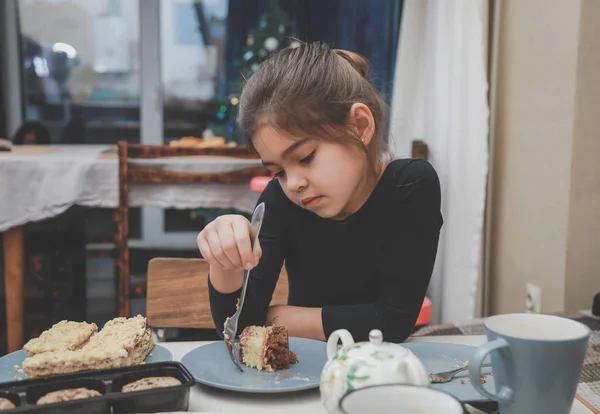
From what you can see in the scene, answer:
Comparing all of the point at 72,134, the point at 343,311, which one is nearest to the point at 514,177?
the point at 343,311

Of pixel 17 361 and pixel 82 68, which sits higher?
pixel 82 68

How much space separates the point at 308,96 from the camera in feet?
3.29

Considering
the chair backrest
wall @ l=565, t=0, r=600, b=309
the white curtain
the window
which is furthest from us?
the window

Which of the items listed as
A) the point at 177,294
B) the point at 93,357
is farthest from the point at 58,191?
the point at 93,357

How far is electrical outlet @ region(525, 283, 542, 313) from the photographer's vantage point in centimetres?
199

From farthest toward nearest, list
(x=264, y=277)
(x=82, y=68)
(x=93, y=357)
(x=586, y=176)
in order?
1. (x=82, y=68)
2. (x=586, y=176)
3. (x=264, y=277)
4. (x=93, y=357)

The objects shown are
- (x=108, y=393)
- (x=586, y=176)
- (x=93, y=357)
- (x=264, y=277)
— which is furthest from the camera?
(x=586, y=176)

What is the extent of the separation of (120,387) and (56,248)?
219 cm

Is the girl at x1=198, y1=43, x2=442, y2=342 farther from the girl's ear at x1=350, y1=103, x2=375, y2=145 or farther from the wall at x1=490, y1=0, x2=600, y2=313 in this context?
the wall at x1=490, y1=0, x2=600, y2=313

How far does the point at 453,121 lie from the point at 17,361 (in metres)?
1.94

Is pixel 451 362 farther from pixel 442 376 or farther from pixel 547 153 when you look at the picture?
pixel 547 153

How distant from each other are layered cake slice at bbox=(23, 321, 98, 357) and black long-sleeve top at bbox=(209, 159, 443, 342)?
235mm

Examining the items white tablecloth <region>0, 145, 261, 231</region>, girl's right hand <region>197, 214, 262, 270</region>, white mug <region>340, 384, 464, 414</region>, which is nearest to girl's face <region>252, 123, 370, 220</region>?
girl's right hand <region>197, 214, 262, 270</region>

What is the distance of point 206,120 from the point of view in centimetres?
396
